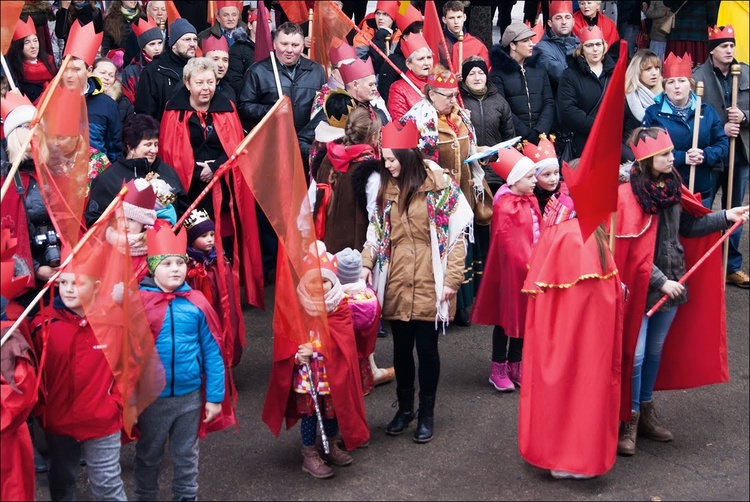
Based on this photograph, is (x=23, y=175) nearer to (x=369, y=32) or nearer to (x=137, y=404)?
(x=137, y=404)

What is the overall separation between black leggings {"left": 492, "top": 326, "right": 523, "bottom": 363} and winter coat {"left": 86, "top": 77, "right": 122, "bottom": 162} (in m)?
3.04

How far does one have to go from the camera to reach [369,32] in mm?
11117

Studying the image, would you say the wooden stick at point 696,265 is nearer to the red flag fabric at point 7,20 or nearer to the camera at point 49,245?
the camera at point 49,245

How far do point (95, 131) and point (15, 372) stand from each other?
10.9ft

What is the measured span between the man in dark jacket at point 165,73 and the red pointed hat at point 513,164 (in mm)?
2794

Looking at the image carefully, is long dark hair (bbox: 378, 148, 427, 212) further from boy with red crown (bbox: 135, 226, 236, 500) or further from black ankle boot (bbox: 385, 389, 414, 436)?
boy with red crown (bbox: 135, 226, 236, 500)

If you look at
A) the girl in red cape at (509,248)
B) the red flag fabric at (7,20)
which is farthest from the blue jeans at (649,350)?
the red flag fabric at (7,20)

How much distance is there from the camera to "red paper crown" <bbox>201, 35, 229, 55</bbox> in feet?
30.1

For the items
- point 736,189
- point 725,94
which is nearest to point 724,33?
point 725,94

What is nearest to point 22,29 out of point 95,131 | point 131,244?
point 95,131

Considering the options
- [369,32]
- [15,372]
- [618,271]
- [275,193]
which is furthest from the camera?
[369,32]

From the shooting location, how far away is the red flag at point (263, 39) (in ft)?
30.1

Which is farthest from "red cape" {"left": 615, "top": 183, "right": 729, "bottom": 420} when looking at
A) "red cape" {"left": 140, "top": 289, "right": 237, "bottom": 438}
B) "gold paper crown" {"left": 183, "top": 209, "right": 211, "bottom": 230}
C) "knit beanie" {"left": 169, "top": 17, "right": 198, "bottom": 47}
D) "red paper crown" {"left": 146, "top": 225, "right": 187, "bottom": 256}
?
"knit beanie" {"left": 169, "top": 17, "right": 198, "bottom": 47}

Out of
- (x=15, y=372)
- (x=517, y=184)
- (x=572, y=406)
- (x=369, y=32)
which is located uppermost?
(x=369, y=32)
